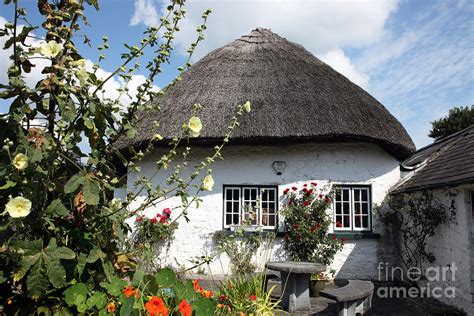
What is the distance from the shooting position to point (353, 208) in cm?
755

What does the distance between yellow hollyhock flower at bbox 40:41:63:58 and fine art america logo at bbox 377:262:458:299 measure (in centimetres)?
588

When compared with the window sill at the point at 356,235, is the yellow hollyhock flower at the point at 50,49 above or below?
above

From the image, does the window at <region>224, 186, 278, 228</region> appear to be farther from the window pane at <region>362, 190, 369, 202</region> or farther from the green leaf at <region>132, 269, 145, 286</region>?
the green leaf at <region>132, 269, 145, 286</region>

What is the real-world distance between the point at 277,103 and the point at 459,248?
161 inches

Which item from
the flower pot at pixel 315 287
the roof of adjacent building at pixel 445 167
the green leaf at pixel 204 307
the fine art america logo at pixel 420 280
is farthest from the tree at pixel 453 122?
the green leaf at pixel 204 307

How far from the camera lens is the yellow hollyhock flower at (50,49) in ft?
5.06

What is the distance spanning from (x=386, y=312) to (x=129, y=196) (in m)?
4.63

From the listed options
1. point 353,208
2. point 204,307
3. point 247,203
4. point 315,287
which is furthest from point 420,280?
point 204,307

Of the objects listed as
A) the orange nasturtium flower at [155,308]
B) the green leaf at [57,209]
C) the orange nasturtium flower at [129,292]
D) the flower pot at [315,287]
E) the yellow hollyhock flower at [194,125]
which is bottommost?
the flower pot at [315,287]

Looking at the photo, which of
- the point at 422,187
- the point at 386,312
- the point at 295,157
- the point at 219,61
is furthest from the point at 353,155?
the point at 219,61

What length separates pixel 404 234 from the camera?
6832 mm

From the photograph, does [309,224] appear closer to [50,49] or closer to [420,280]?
[420,280]

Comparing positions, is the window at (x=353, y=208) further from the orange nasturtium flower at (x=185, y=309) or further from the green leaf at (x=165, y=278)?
the orange nasturtium flower at (x=185, y=309)

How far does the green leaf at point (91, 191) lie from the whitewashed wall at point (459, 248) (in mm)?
5272
